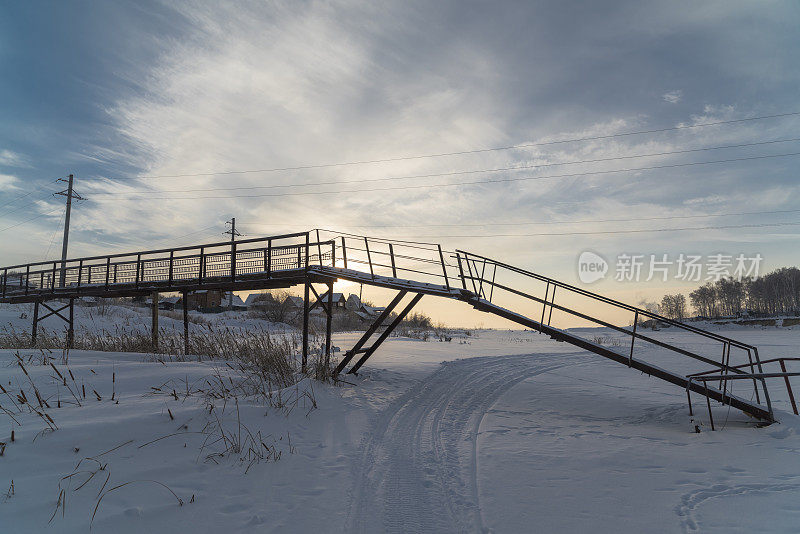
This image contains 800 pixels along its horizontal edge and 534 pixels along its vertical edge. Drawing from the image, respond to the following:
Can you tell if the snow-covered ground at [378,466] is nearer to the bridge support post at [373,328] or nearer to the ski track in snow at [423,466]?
the ski track in snow at [423,466]

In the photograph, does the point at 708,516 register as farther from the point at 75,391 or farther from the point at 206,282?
the point at 206,282

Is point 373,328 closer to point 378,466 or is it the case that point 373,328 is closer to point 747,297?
point 378,466

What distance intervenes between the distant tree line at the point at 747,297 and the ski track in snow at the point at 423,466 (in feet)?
278

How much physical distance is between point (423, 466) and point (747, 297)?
125194 mm

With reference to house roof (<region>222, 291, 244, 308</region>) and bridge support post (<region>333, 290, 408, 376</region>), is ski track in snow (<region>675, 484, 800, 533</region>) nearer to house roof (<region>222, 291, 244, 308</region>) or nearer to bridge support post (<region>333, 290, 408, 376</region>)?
bridge support post (<region>333, 290, 408, 376</region>)

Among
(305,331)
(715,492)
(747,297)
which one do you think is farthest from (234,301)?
(747,297)

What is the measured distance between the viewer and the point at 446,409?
8.37 meters

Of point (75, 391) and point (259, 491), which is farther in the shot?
point (75, 391)

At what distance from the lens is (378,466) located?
5.24m

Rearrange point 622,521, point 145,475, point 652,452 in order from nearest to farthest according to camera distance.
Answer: point 622,521, point 145,475, point 652,452

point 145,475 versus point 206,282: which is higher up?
point 206,282

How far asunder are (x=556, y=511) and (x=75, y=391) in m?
8.32

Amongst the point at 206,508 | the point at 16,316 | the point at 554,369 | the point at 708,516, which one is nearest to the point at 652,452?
the point at 708,516

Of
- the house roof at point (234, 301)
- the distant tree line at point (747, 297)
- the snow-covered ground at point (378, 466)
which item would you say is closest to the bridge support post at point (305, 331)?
the snow-covered ground at point (378, 466)
